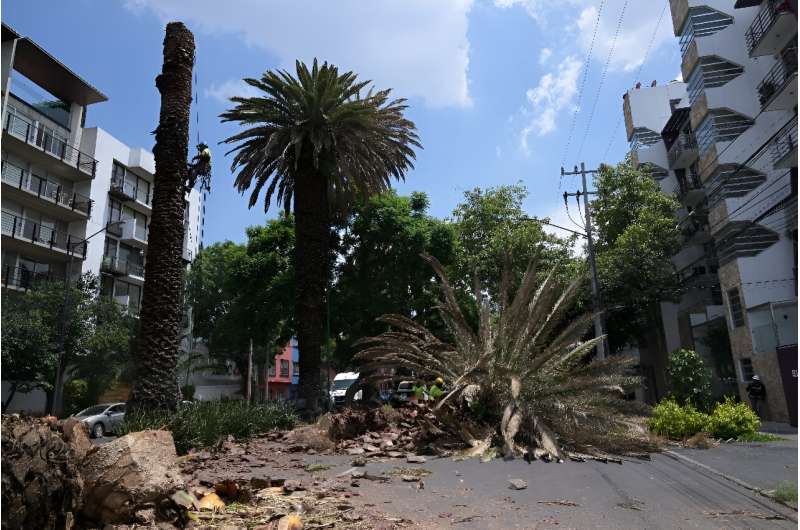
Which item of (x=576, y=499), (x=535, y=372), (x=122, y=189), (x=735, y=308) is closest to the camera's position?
(x=576, y=499)

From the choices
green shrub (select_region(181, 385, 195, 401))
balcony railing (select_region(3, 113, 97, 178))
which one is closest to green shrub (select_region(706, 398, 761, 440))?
balcony railing (select_region(3, 113, 97, 178))

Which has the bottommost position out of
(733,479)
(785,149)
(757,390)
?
(733,479)

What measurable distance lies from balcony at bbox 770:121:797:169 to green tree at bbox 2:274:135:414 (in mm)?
32870

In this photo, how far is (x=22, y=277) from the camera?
113 feet

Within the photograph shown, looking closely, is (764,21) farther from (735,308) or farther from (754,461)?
(754,461)

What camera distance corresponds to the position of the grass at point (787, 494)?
6051 mm

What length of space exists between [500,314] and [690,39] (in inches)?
1009

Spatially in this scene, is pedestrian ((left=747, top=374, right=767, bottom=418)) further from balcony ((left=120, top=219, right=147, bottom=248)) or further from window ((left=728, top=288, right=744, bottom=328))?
balcony ((left=120, top=219, right=147, bottom=248))

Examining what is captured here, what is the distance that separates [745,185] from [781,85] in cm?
444

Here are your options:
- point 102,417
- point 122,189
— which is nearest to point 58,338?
point 102,417

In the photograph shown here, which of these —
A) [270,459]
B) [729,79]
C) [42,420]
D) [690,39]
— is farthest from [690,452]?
[690,39]

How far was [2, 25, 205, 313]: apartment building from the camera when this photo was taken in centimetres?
3406

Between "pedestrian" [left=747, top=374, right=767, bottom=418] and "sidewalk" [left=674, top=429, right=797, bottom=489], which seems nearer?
"sidewalk" [left=674, top=429, right=797, bottom=489]

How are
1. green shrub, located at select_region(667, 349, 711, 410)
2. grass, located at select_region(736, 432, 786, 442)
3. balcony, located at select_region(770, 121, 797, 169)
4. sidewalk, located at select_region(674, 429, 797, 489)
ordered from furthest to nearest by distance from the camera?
balcony, located at select_region(770, 121, 797, 169) < green shrub, located at select_region(667, 349, 711, 410) < grass, located at select_region(736, 432, 786, 442) < sidewalk, located at select_region(674, 429, 797, 489)
